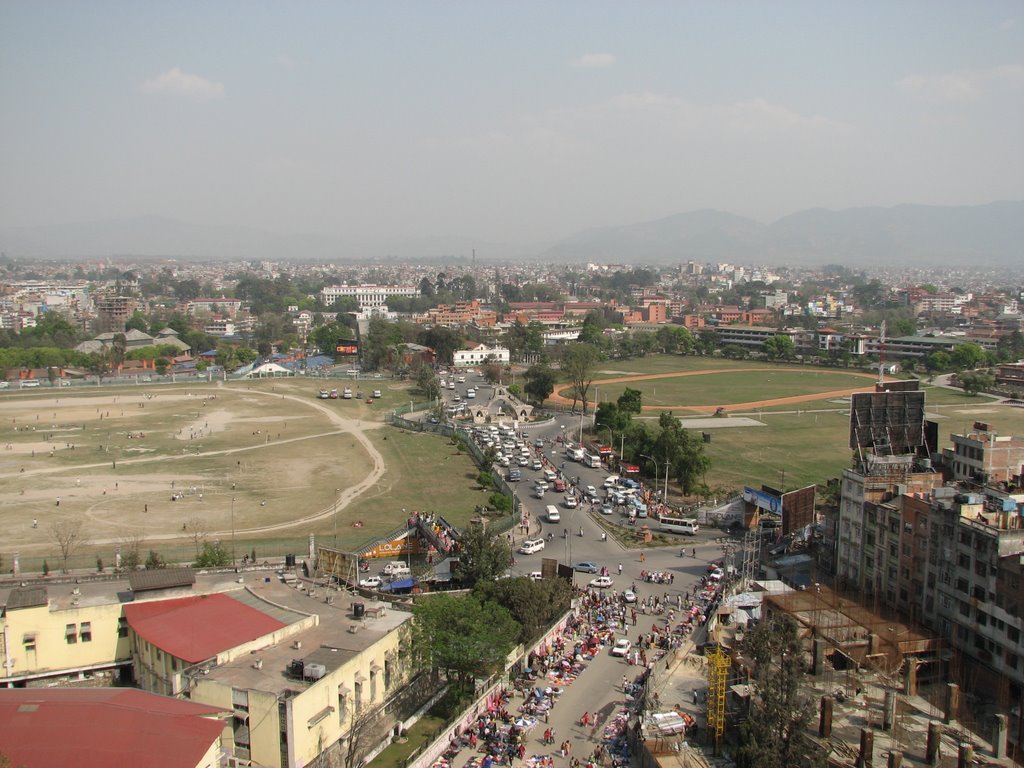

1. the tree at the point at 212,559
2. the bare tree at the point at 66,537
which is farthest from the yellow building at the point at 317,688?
the bare tree at the point at 66,537

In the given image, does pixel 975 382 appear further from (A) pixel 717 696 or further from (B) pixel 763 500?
(A) pixel 717 696

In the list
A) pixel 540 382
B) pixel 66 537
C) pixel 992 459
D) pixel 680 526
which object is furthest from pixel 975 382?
pixel 66 537

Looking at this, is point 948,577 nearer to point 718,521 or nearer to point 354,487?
point 718,521

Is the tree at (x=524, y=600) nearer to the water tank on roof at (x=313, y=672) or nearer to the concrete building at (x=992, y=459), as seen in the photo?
the water tank on roof at (x=313, y=672)

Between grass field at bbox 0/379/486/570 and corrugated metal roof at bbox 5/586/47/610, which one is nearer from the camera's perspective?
corrugated metal roof at bbox 5/586/47/610

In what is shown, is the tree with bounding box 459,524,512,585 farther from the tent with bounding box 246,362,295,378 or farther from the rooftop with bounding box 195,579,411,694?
the tent with bounding box 246,362,295,378

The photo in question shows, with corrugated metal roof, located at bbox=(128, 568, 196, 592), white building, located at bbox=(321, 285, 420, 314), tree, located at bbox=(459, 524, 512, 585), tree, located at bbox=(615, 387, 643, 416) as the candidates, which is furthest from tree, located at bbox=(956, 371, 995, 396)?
white building, located at bbox=(321, 285, 420, 314)
